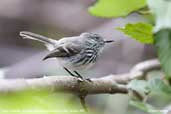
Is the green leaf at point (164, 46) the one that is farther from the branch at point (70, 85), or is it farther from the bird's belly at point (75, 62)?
the bird's belly at point (75, 62)

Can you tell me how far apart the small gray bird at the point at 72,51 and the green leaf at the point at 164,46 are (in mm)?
1955

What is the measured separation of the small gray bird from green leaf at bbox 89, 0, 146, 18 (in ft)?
5.65

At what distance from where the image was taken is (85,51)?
11.6 feet

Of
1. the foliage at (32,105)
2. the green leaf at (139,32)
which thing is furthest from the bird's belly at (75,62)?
the foliage at (32,105)

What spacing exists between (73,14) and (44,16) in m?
0.38

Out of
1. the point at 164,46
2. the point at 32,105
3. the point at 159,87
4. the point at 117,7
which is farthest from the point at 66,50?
the point at 32,105

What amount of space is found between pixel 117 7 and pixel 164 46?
0.79 feet

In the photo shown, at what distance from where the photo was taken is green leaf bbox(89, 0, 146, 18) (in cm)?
129

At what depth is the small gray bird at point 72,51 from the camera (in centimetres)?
325

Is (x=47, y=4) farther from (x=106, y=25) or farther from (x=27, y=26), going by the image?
(x=106, y=25)

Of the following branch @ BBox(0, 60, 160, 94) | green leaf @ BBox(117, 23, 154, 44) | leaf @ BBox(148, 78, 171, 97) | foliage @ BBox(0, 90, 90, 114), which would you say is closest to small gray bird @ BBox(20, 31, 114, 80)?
branch @ BBox(0, 60, 160, 94)

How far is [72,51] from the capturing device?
340 centimetres

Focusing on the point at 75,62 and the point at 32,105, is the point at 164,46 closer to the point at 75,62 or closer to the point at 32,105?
the point at 32,105

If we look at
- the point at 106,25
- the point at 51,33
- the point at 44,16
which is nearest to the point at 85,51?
the point at 106,25
